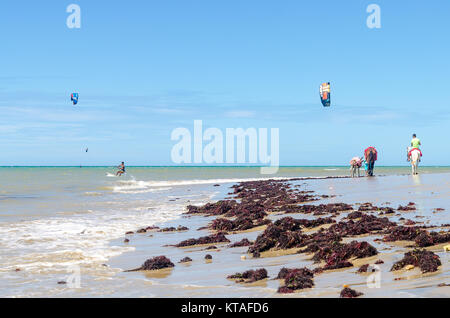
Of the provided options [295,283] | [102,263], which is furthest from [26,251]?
[295,283]

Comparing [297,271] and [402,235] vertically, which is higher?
[402,235]

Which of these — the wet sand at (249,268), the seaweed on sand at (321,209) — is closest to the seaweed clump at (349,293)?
the wet sand at (249,268)

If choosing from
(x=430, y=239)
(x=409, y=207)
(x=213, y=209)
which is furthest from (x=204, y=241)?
(x=213, y=209)

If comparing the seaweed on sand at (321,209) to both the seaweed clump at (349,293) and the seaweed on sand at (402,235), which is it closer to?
the seaweed on sand at (402,235)

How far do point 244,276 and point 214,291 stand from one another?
0.80 meters

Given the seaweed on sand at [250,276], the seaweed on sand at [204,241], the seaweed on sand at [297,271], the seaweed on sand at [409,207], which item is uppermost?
the seaweed on sand at [409,207]

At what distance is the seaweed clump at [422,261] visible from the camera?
21.9 feet

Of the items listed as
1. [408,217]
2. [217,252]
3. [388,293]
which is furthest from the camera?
[408,217]

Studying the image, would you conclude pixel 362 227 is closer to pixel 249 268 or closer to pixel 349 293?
pixel 249 268

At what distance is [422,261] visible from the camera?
6855 millimetres

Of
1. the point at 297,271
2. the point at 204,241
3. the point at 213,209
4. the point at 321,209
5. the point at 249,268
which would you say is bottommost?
the point at 213,209
